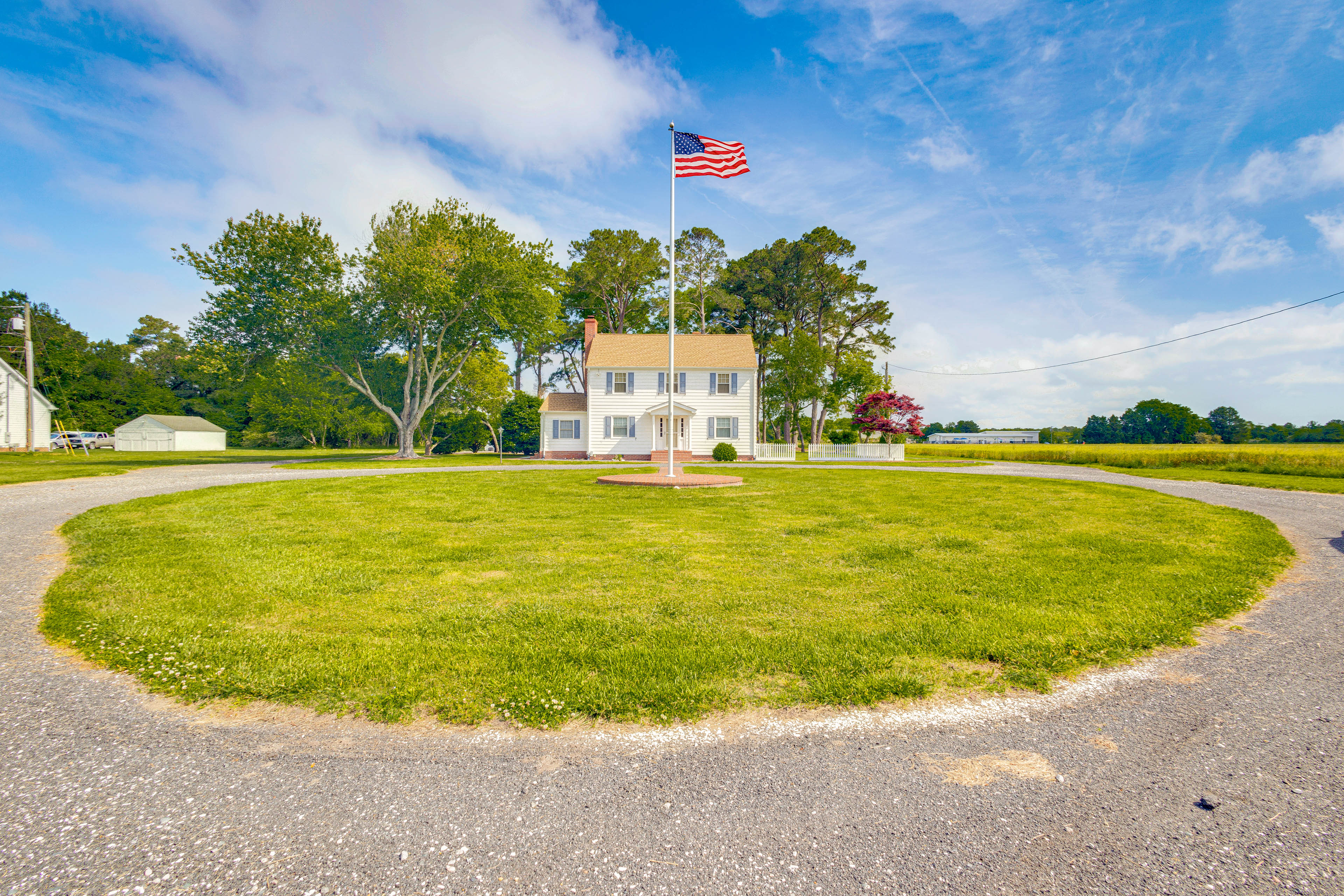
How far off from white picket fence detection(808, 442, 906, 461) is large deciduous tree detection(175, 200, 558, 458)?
17.8m

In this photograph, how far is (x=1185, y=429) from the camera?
2352 inches

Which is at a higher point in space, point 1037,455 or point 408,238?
point 408,238

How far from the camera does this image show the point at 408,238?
3247 centimetres

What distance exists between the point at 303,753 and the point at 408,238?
3486cm

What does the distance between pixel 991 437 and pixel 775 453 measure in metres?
87.4

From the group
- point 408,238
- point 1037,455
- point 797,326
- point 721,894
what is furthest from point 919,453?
point 721,894

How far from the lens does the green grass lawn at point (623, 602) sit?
3656 millimetres

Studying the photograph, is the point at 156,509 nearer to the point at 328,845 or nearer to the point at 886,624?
the point at 328,845

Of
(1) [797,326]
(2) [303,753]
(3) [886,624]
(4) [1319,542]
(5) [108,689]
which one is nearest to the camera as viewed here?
(2) [303,753]

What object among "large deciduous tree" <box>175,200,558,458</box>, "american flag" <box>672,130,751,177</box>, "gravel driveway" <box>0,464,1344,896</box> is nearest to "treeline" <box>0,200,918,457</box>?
"large deciduous tree" <box>175,200,558,458</box>

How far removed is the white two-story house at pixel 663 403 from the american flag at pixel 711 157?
19.4 meters

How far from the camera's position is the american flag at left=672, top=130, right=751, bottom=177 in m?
15.4

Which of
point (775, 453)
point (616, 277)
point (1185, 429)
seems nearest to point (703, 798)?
point (775, 453)

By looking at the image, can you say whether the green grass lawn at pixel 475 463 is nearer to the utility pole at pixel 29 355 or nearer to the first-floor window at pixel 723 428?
the first-floor window at pixel 723 428
